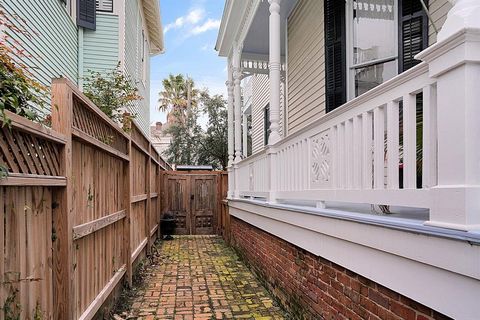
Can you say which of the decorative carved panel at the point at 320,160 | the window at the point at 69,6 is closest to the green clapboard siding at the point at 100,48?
the window at the point at 69,6

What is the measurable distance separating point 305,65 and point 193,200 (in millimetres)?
5721

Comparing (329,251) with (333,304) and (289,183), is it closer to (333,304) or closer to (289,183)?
(333,304)

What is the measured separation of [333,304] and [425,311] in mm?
1165

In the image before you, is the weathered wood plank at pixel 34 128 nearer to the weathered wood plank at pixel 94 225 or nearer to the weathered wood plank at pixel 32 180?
the weathered wood plank at pixel 32 180

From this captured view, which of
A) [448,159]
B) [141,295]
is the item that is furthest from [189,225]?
[448,159]

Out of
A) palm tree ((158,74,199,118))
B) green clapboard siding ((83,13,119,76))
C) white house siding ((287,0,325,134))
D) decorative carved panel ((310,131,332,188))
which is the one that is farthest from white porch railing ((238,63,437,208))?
palm tree ((158,74,199,118))

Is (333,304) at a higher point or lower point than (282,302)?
higher

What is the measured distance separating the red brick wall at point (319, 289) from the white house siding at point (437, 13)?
261cm

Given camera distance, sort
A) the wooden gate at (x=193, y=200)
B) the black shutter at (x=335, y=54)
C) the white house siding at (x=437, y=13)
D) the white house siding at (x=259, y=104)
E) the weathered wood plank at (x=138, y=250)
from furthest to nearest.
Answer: the white house siding at (x=259, y=104) → the wooden gate at (x=193, y=200) → the weathered wood plank at (x=138, y=250) → the black shutter at (x=335, y=54) → the white house siding at (x=437, y=13)

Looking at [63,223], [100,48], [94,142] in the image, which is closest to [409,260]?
[63,223]

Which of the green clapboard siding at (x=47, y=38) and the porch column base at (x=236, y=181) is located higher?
the green clapboard siding at (x=47, y=38)

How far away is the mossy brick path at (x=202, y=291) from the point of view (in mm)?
4266

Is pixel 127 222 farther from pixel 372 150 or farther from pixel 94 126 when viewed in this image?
pixel 372 150

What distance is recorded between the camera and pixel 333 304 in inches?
111
